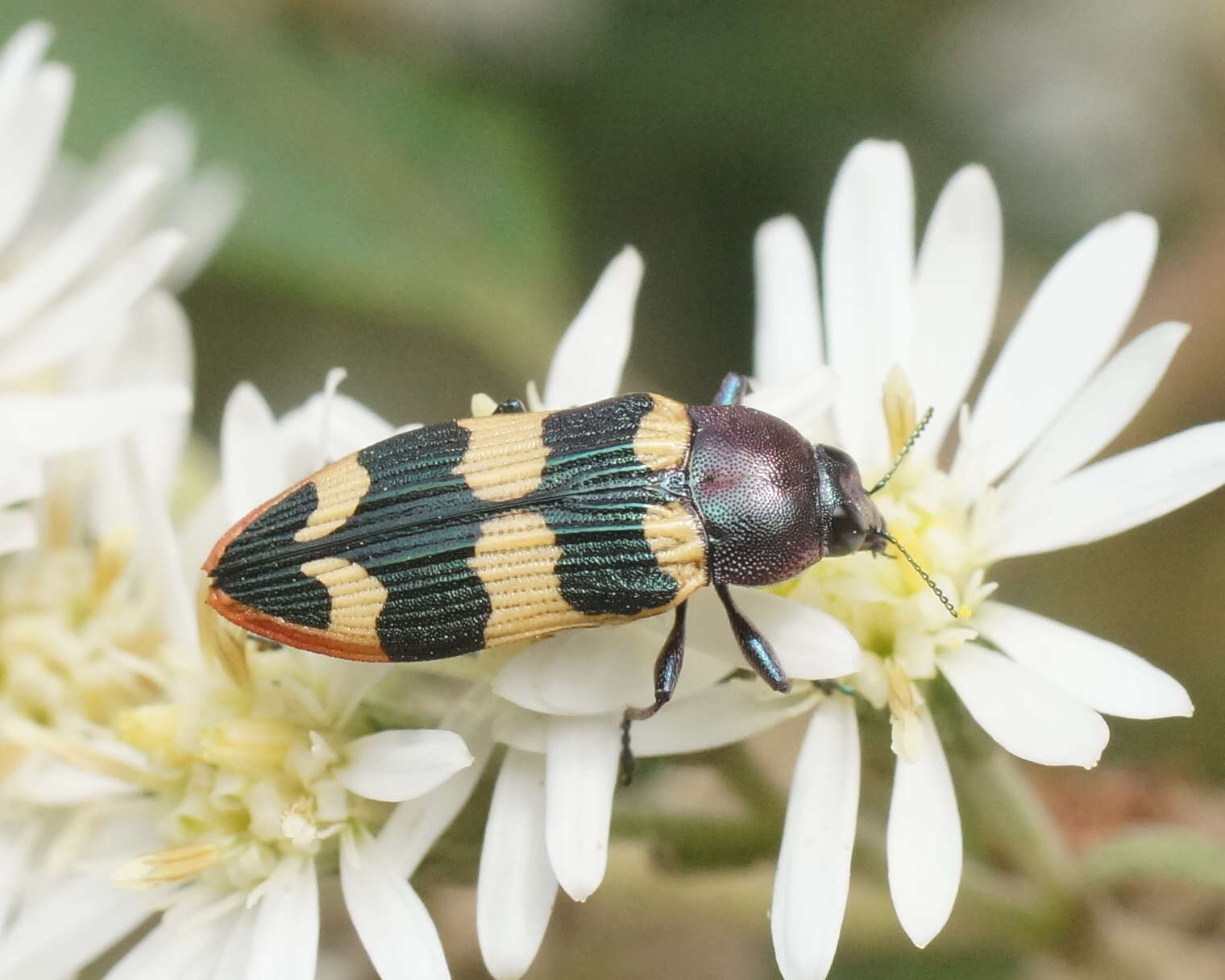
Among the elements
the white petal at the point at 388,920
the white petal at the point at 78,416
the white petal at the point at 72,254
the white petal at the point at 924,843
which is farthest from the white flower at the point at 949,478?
the white petal at the point at 72,254

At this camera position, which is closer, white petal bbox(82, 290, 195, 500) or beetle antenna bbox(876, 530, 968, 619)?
beetle antenna bbox(876, 530, 968, 619)

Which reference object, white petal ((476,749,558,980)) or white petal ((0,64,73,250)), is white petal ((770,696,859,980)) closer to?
white petal ((476,749,558,980))

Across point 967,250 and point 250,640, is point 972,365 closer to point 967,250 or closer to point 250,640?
point 967,250

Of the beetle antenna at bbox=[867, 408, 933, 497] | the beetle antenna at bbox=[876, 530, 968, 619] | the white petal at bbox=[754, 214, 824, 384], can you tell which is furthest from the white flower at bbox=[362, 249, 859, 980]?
the white petal at bbox=[754, 214, 824, 384]

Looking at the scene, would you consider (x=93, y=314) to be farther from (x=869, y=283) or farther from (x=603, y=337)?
(x=869, y=283)

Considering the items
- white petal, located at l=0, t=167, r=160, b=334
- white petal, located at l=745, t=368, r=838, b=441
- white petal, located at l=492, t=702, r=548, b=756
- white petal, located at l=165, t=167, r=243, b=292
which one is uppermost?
white petal, located at l=165, t=167, r=243, b=292

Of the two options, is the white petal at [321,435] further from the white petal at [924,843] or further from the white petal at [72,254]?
the white petal at [924,843]

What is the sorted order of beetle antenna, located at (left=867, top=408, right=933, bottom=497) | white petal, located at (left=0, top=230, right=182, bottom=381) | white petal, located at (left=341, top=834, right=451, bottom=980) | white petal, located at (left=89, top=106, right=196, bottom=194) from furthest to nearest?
white petal, located at (left=89, top=106, right=196, bottom=194), white petal, located at (left=0, top=230, right=182, bottom=381), beetle antenna, located at (left=867, top=408, right=933, bottom=497), white petal, located at (left=341, top=834, right=451, bottom=980)
